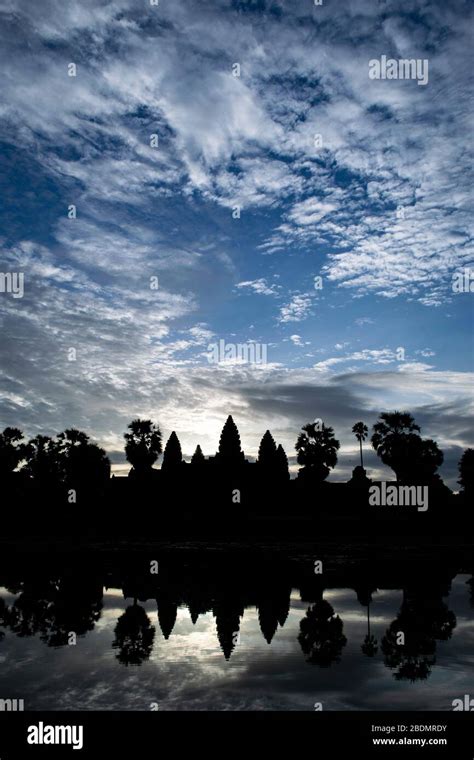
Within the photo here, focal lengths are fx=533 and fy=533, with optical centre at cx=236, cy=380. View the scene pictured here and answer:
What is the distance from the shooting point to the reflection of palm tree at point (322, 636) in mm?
9594

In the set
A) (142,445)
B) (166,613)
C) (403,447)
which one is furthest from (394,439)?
(166,613)

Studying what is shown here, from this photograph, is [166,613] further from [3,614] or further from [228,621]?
[3,614]

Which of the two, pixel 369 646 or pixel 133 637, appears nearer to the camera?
pixel 369 646

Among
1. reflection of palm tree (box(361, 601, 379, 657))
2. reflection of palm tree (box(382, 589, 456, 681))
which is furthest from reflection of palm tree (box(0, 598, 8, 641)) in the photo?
reflection of palm tree (box(382, 589, 456, 681))

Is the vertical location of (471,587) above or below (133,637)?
below

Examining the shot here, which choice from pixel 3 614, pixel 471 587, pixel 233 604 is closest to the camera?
pixel 3 614

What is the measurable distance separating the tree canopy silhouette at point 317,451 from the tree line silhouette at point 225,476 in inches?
5.2

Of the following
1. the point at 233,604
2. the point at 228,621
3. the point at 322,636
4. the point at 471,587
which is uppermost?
the point at 322,636

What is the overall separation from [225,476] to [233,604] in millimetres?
55939

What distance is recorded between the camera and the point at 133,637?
1105 centimetres

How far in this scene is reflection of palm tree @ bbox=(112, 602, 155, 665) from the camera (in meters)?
9.70

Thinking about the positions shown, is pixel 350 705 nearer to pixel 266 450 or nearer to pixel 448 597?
pixel 448 597

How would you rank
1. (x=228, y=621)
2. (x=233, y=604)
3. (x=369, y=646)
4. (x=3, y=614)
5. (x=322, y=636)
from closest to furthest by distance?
(x=369, y=646) < (x=322, y=636) < (x=228, y=621) < (x=3, y=614) < (x=233, y=604)
